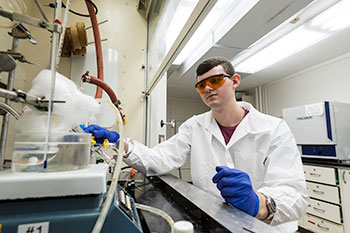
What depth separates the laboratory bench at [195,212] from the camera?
45 cm

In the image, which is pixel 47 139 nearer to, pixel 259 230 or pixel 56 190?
pixel 56 190

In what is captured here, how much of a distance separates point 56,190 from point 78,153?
10cm

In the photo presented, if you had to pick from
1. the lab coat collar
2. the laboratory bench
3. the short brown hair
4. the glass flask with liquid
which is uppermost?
the short brown hair

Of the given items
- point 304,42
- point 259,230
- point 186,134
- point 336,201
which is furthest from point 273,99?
point 259,230

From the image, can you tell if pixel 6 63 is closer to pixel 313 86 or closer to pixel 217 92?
pixel 217 92

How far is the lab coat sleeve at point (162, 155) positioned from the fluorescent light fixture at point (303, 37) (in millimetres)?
1580

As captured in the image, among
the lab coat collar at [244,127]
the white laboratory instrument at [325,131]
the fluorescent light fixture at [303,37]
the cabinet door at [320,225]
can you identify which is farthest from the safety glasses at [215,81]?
the cabinet door at [320,225]

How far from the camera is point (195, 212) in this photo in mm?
597

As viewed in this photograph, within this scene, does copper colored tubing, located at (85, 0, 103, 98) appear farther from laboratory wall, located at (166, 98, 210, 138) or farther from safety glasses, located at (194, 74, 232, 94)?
laboratory wall, located at (166, 98, 210, 138)

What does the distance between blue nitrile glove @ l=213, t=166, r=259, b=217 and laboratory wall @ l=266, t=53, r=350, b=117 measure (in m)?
2.96

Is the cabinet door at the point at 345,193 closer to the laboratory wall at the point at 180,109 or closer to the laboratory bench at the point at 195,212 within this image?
the laboratory bench at the point at 195,212

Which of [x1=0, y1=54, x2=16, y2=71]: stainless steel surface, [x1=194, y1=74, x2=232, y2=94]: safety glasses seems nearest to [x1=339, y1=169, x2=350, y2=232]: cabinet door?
[x1=194, y1=74, x2=232, y2=94]: safety glasses

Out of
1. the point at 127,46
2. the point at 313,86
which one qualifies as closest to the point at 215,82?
the point at 127,46

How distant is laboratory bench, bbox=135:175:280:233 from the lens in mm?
446
